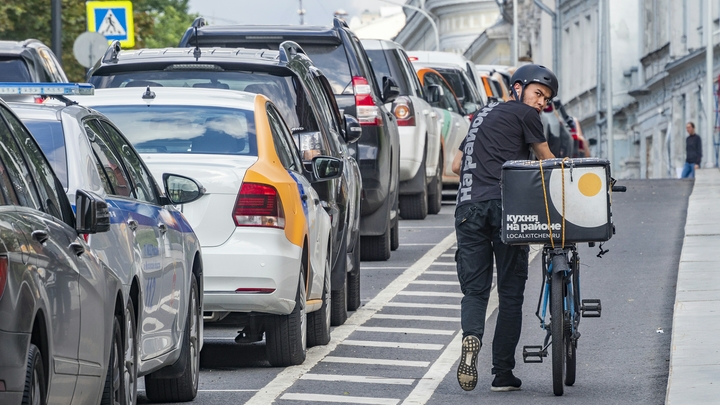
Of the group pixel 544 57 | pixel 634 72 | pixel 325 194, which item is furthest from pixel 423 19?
pixel 325 194

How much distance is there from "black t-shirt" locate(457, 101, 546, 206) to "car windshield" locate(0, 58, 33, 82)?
23.7ft

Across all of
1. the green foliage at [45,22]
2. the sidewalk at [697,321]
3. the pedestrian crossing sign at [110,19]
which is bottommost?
the sidewalk at [697,321]

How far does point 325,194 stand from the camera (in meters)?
11.7

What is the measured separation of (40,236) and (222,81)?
239 inches

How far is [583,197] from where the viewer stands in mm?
9141

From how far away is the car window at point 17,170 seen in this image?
5.66 meters

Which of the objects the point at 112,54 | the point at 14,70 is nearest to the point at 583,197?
the point at 112,54

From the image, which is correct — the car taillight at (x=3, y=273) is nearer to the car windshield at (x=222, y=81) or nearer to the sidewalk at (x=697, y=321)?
the sidewalk at (x=697, y=321)

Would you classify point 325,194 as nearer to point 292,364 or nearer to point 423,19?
point 292,364

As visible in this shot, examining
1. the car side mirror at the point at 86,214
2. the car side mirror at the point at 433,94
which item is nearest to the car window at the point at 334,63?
the car side mirror at the point at 433,94

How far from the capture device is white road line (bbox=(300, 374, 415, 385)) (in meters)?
9.75

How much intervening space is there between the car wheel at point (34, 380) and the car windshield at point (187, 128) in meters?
4.68

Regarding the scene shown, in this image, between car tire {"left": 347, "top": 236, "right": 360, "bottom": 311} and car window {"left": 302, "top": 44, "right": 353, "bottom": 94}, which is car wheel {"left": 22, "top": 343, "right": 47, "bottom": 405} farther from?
car window {"left": 302, "top": 44, "right": 353, "bottom": 94}

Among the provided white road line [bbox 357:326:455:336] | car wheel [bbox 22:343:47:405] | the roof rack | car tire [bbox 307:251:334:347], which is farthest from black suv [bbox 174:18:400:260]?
car wheel [bbox 22:343:47:405]
